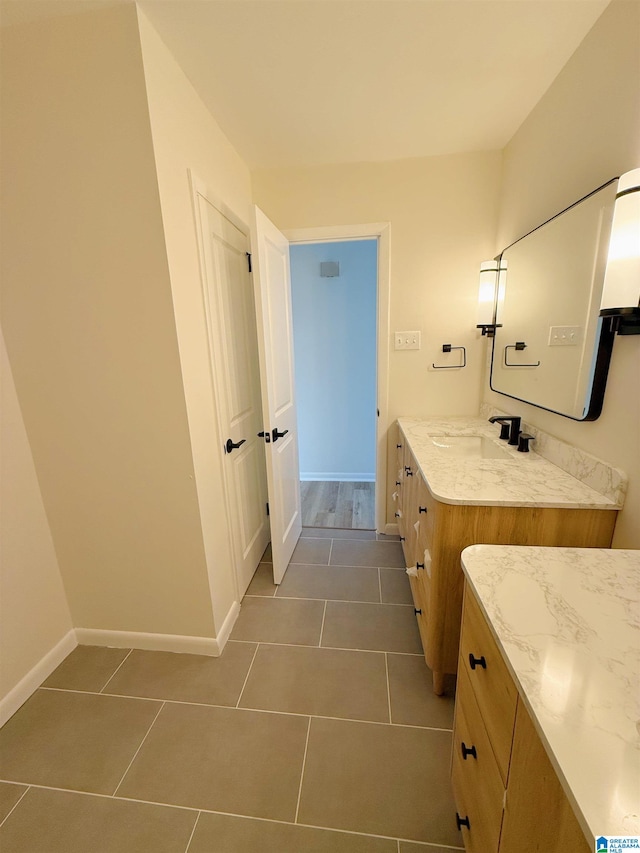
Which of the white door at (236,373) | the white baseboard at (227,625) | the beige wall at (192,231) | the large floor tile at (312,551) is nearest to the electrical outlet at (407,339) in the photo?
the white door at (236,373)

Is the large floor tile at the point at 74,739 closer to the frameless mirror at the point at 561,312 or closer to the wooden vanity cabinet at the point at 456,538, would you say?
the wooden vanity cabinet at the point at 456,538

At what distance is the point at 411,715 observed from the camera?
134 cm

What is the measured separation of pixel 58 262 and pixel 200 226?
0.57 metres

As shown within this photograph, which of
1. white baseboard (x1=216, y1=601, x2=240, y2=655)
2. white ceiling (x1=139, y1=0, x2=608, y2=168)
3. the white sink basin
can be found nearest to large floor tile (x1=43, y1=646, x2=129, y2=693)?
white baseboard (x1=216, y1=601, x2=240, y2=655)

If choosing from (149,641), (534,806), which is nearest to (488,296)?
(534,806)

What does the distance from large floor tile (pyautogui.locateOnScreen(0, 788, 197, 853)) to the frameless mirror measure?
1939mm

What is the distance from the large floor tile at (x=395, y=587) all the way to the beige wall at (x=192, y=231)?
88cm

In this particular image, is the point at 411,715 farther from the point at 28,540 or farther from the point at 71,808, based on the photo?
the point at 28,540

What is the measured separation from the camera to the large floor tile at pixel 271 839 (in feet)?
3.25

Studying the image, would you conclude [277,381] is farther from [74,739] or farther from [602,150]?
[74,739]

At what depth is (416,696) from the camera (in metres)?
1.41

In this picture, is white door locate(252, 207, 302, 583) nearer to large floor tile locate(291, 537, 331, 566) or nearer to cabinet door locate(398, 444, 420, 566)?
large floor tile locate(291, 537, 331, 566)

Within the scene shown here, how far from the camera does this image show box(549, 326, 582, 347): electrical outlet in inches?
51.4

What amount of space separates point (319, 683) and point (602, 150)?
234 cm
